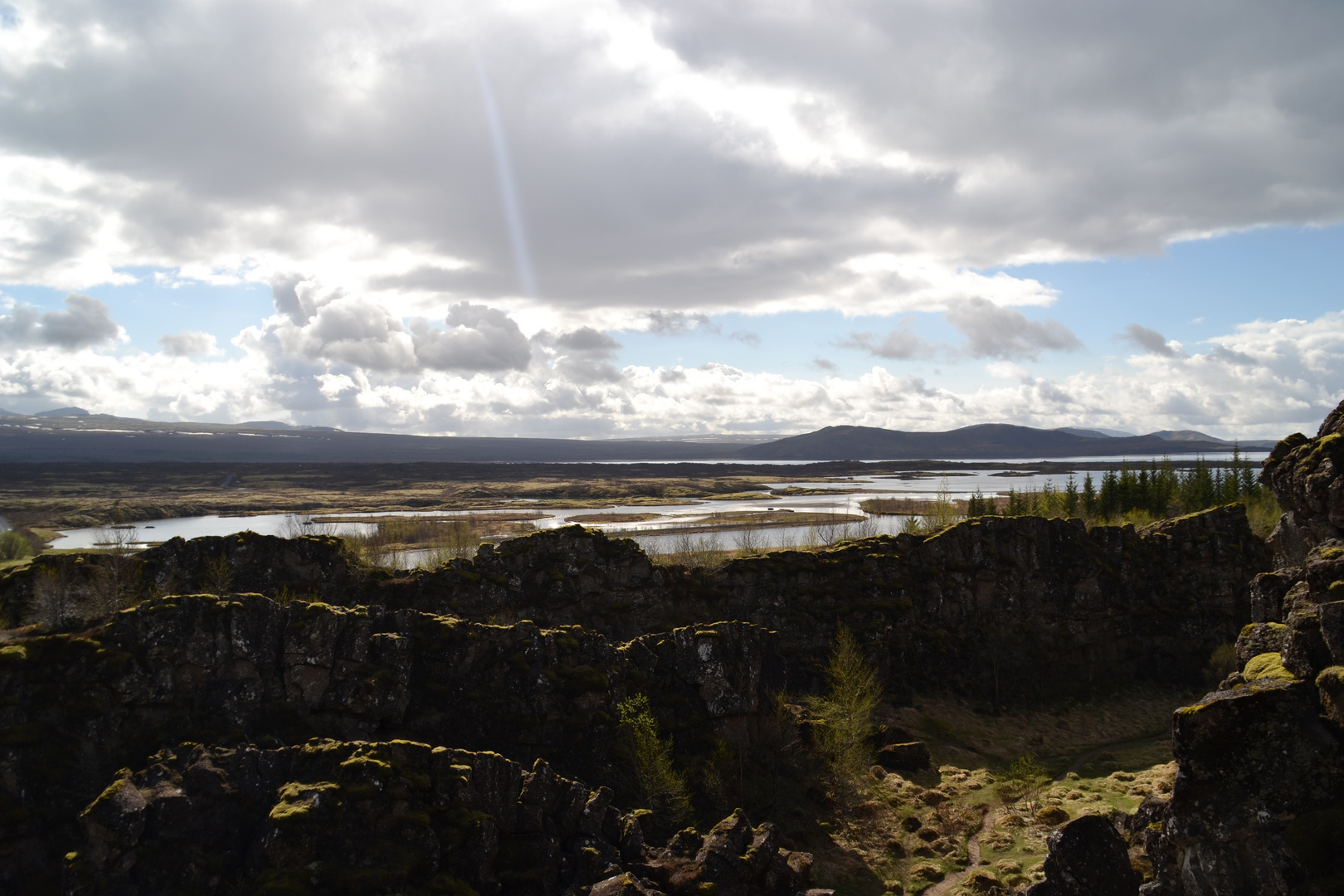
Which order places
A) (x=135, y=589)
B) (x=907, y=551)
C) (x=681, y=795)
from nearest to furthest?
(x=681, y=795) → (x=135, y=589) → (x=907, y=551)

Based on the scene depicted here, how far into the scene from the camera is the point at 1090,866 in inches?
1027

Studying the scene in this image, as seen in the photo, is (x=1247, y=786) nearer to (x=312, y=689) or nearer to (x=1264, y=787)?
(x=1264, y=787)

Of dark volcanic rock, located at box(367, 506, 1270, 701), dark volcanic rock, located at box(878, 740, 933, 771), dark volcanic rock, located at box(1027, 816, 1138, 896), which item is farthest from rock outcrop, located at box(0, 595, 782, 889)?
dark volcanic rock, located at box(1027, 816, 1138, 896)

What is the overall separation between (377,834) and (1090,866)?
24.9 m

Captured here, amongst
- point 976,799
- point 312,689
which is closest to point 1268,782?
point 976,799

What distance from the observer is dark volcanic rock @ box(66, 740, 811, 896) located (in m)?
25.9

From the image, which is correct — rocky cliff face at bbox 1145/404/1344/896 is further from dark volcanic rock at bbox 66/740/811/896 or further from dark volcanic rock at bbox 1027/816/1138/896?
dark volcanic rock at bbox 66/740/811/896

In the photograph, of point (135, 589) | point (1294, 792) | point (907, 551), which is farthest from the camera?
point (907, 551)

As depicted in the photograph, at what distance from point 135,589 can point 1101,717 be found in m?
68.6

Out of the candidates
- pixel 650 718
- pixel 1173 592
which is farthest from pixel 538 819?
pixel 1173 592

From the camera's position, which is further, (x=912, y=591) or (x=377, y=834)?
(x=912, y=591)

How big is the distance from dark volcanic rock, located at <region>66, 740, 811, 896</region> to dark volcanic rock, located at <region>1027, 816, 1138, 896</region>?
956 cm

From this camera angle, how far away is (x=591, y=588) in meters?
58.0

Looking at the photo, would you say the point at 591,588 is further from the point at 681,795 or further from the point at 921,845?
the point at 921,845
